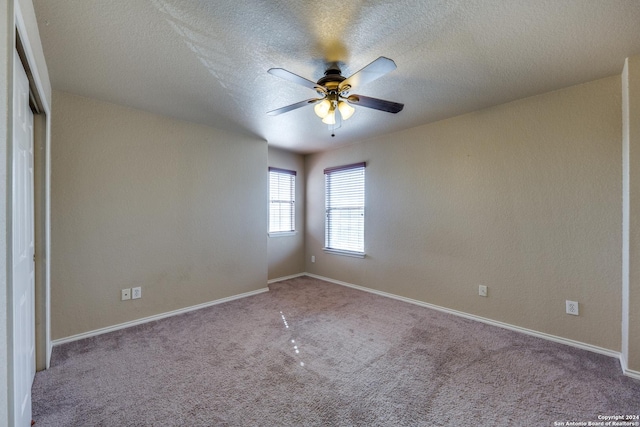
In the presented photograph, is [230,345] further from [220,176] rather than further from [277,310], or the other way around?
[220,176]

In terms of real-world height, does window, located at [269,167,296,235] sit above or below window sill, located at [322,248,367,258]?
above

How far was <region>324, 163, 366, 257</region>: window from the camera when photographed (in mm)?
4496

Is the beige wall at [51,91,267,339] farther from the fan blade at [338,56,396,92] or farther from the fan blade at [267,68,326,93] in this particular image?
the fan blade at [338,56,396,92]

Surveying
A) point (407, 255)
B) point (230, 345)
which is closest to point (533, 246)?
point (407, 255)

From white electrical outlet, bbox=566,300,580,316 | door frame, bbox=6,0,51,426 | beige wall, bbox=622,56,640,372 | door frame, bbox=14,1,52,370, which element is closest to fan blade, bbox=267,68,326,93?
door frame, bbox=6,0,51,426

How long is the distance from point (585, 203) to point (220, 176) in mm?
4074

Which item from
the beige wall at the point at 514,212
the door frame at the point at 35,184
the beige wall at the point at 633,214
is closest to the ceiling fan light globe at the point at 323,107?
the door frame at the point at 35,184

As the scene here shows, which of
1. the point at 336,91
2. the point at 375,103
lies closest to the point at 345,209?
the point at 375,103

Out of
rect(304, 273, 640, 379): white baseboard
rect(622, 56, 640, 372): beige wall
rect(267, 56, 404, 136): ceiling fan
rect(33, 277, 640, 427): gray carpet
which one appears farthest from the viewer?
rect(304, 273, 640, 379): white baseboard

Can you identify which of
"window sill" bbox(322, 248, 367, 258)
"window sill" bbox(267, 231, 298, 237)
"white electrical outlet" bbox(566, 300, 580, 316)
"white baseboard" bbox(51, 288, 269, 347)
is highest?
"window sill" bbox(267, 231, 298, 237)

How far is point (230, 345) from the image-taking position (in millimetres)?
2584

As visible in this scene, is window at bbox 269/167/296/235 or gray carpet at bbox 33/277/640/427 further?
window at bbox 269/167/296/235

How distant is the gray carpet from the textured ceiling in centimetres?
242

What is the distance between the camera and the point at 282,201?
5.07 metres
